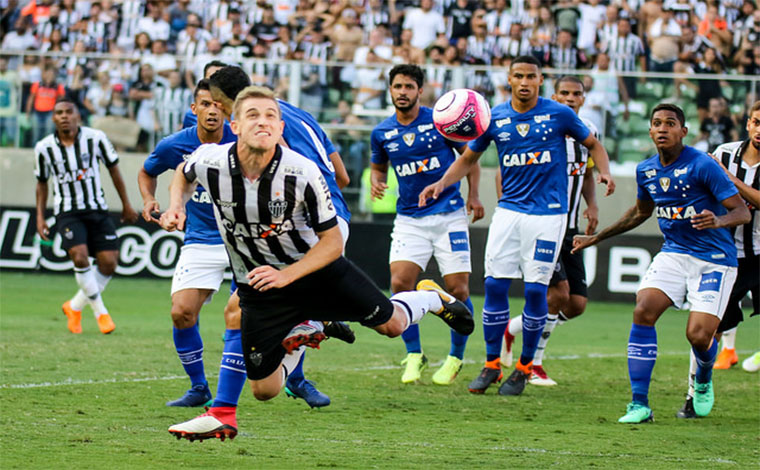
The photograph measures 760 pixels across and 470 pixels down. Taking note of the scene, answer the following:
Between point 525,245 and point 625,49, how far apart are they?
9.86m

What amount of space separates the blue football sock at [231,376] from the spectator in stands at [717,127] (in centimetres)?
1133

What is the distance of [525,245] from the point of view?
882cm

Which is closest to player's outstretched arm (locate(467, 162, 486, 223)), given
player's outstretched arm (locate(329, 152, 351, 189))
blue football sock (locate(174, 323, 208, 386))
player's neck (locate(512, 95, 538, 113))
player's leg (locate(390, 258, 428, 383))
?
player's leg (locate(390, 258, 428, 383))

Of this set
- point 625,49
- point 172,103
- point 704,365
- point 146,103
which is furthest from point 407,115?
point 146,103

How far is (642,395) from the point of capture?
7.55 metres

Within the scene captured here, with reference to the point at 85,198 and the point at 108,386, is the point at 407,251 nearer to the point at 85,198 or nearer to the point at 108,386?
the point at 108,386

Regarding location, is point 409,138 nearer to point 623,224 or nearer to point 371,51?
point 623,224

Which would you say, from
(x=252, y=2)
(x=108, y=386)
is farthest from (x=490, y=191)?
(x=108, y=386)

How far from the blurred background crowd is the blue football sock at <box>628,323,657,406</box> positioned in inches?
366

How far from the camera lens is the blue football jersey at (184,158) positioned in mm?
7855

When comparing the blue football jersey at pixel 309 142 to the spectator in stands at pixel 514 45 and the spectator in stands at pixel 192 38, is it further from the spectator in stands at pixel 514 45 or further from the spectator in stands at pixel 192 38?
the spectator in stands at pixel 192 38

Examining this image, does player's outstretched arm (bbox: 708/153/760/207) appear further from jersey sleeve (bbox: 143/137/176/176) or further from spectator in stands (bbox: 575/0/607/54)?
spectator in stands (bbox: 575/0/607/54)

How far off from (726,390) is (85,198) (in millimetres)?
6840

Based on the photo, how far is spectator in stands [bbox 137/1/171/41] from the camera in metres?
20.4
